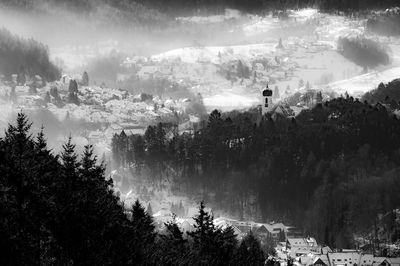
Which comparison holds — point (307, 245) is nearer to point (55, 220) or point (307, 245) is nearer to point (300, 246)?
point (300, 246)

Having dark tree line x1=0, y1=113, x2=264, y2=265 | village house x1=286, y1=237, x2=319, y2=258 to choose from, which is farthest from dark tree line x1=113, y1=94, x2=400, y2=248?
dark tree line x1=0, y1=113, x2=264, y2=265

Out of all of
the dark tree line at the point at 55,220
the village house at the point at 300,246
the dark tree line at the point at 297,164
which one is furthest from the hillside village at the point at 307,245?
the dark tree line at the point at 55,220

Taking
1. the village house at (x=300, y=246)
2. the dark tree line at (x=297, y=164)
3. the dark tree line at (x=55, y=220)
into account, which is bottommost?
the village house at (x=300, y=246)

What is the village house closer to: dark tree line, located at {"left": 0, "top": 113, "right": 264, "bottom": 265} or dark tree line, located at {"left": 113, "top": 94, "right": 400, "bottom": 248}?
dark tree line, located at {"left": 113, "top": 94, "right": 400, "bottom": 248}

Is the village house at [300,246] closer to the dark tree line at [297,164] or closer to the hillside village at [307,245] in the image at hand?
the hillside village at [307,245]

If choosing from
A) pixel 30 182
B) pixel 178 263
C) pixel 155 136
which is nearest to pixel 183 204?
pixel 155 136

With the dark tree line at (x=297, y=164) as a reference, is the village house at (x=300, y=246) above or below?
below

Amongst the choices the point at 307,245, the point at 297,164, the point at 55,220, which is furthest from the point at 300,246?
the point at 55,220

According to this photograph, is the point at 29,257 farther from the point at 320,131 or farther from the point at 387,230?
the point at 320,131

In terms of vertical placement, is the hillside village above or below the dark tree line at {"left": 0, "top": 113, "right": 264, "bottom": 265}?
below
